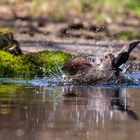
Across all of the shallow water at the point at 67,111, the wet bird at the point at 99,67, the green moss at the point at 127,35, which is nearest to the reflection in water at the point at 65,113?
the shallow water at the point at 67,111

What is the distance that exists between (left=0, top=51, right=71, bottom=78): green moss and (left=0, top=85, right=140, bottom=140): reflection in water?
3.54ft

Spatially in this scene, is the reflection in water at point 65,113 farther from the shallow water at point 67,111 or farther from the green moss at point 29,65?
the green moss at point 29,65

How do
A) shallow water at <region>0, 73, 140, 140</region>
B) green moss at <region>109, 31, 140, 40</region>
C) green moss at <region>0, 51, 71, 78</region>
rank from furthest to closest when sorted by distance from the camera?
1. green moss at <region>109, 31, 140, 40</region>
2. green moss at <region>0, 51, 71, 78</region>
3. shallow water at <region>0, 73, 140, 140</region>

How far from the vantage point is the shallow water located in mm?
5719

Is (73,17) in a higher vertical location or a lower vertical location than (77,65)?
higher

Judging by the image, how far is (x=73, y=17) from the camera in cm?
2167

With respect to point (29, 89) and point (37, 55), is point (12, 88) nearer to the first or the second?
point (29, 89)

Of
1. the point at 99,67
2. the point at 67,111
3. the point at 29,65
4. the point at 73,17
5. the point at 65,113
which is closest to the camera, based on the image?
the point at 65,113

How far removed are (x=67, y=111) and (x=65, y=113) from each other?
0.37 ft

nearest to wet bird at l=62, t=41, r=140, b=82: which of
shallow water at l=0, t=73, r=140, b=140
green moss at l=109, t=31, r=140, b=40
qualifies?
shallow water at l=0, t=73, r=140, b=140

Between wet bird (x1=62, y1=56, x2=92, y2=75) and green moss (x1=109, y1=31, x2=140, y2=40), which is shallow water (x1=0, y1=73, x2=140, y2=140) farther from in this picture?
green moss (x1=109, y1=31, x2=140, y2=40)

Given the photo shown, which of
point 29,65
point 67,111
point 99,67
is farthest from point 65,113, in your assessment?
point 29,65

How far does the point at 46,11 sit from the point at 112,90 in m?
13.9

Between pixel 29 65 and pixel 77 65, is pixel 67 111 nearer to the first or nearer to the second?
pixel 77 65
